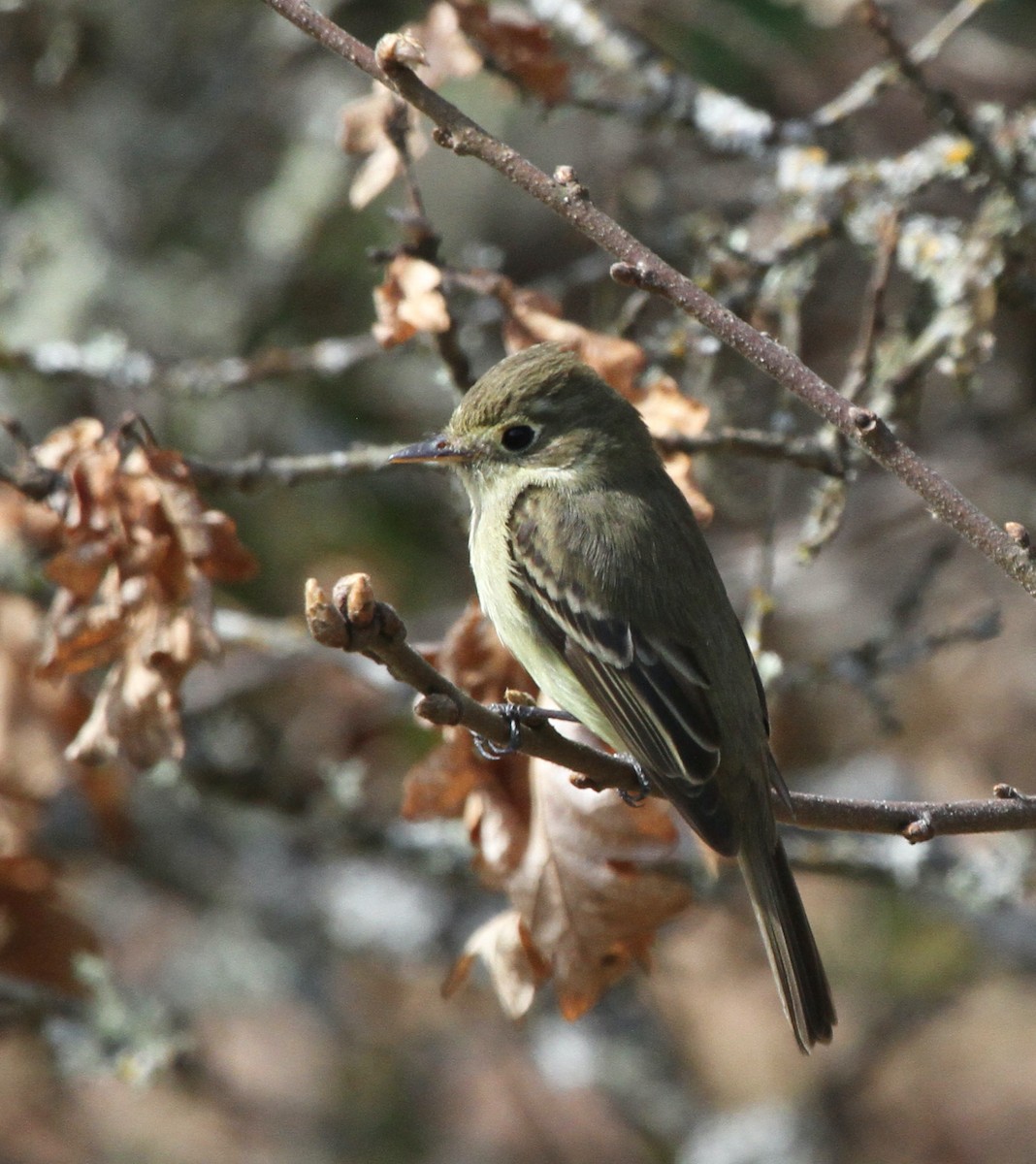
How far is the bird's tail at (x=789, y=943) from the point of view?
302 centimetres

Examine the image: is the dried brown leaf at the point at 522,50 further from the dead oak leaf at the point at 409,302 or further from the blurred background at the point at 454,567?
the dead oak leaf at the point at 409,302

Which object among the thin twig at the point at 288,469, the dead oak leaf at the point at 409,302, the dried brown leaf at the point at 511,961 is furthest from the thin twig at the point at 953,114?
the dried brown leaf at the point at 511,961

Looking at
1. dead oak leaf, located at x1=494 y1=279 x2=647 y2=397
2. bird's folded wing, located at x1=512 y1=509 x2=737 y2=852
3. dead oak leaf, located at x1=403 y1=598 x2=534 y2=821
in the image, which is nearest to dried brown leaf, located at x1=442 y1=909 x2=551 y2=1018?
dead oak leaf, located at x1=403 y1=598 x2=534 y2=821

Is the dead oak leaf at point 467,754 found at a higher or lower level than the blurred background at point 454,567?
lower

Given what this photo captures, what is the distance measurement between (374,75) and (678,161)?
3.70 m

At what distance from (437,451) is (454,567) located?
9.51 feet

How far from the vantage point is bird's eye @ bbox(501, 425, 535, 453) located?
11.2 feet

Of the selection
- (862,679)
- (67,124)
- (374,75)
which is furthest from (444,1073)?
(374,75)

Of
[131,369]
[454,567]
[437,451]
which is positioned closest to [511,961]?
[437,451]

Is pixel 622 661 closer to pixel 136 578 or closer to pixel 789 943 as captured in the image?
pixel 789 943

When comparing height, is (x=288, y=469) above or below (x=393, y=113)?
below

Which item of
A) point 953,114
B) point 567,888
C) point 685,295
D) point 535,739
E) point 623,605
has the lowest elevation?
point 535,739

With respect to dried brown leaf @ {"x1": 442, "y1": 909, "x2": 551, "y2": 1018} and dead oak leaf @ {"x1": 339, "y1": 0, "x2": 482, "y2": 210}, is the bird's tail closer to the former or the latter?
dried brown leaf @ {"x1": 442, "y1": 909, "x2": 551, "y2": 1018}

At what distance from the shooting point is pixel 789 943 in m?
3.08
